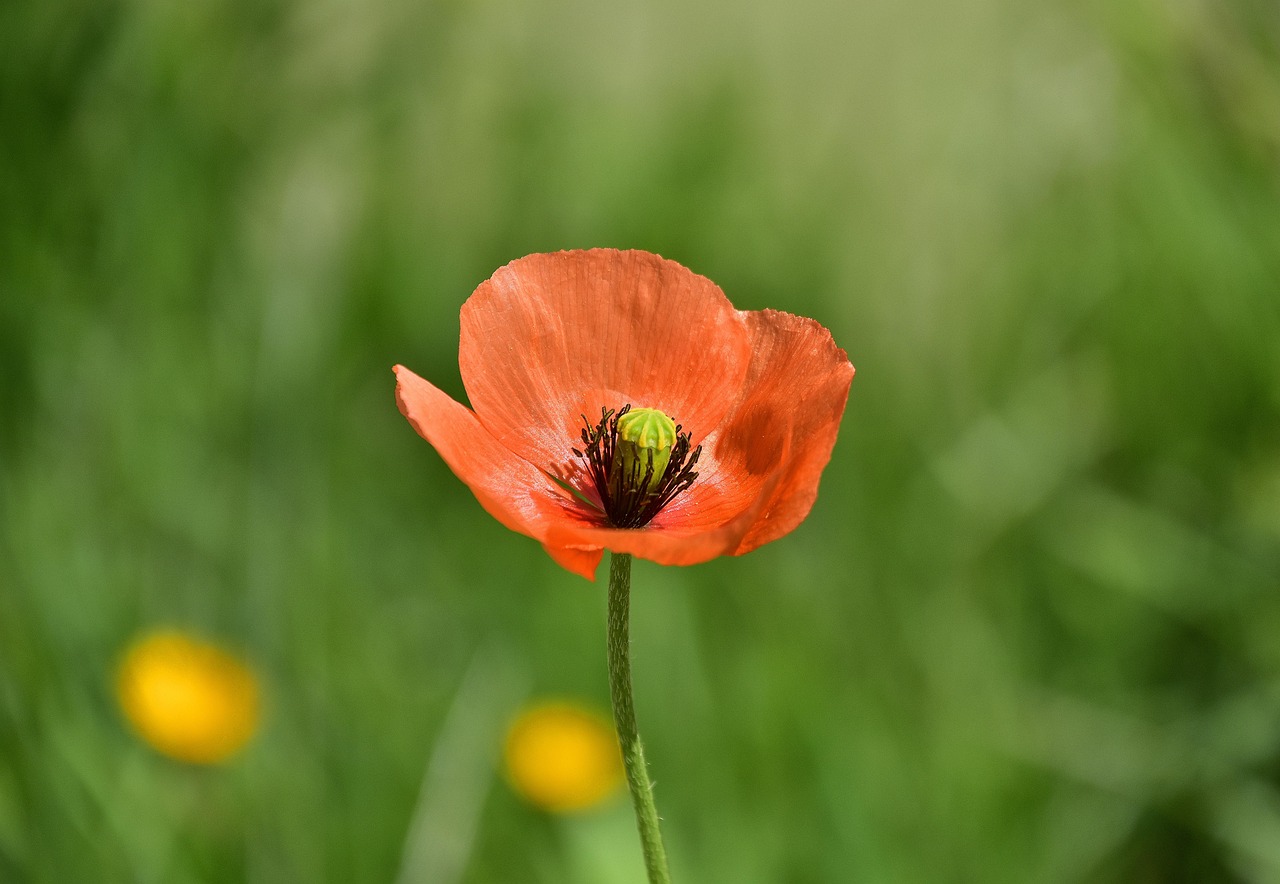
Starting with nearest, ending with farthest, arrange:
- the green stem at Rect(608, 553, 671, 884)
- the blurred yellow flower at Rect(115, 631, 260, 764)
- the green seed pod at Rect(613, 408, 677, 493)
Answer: the green stem at Rect(608, 553, 671, 884), the green seed pod at Rect(613, 408, 677, 493), the blurred yellow flower at Rect(115, 631, 260, 764)

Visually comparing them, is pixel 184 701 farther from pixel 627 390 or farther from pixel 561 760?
pixel 627 390

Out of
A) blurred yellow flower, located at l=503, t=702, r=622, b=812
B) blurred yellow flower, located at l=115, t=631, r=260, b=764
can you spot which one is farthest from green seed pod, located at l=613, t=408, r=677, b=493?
blurred yellow flower, located at l=115, t=631, r=260, b=764

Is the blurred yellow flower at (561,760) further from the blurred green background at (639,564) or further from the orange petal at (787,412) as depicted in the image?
the orange petal at (787,412)

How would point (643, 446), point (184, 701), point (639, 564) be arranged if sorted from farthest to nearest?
point (639, 564), point (184, 701), point (643, 446)

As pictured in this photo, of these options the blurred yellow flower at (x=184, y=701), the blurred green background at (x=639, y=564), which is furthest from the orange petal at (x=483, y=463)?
the blurred yellow flower at (x=184, y=701)

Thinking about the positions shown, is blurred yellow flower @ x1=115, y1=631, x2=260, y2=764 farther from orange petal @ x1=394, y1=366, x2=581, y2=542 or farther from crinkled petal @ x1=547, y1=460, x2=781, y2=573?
A: crinkled petal @ x1=547, y1=460, x2=781, y2=573

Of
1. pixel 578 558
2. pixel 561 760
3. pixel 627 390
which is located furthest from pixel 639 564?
pixel 578 558
